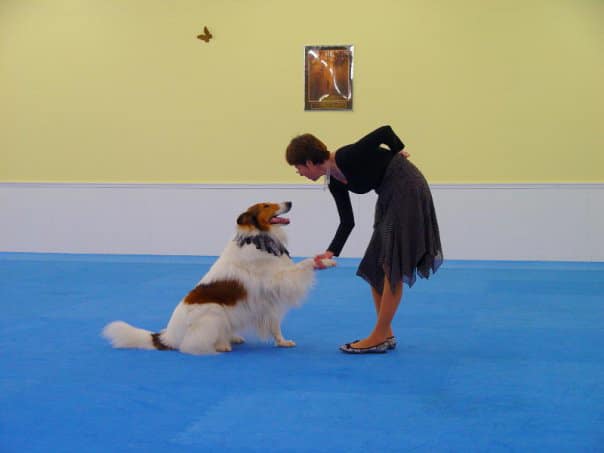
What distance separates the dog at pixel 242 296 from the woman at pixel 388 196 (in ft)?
0.98

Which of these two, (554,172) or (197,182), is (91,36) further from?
(554,172)

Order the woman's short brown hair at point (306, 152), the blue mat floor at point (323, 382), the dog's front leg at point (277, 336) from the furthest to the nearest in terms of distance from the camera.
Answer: the dog's front leg at point (277, 336), the woman's short brown hair at point (306, 152), the blue mat floor at point (323, 382)

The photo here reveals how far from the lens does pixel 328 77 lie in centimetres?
991

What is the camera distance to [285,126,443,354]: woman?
4.16m

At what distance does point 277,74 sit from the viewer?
10047 mm

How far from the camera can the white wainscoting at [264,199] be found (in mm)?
9391

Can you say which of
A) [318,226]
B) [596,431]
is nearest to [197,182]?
[318,226]

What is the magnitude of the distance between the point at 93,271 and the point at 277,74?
353 centimetres

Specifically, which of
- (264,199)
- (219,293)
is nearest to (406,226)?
(219,293)

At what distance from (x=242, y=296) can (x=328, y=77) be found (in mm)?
5956

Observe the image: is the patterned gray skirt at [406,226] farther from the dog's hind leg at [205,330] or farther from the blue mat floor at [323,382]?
the dog's hind leg at [205,330]

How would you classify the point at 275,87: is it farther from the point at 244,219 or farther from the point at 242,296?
the point at 242,296

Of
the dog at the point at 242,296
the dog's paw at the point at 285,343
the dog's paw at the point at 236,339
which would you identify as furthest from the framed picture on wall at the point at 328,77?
the dog's paw at the point at 285,343

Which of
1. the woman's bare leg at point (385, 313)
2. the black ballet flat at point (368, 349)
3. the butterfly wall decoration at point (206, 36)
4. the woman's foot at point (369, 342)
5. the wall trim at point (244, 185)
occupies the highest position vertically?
the butterfly wall decoration at point (206, 36)
